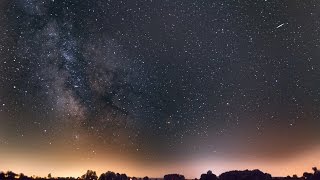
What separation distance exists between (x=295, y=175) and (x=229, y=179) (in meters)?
30.4

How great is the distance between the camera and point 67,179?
2643 inches

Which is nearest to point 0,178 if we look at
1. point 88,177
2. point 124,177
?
point 88,177

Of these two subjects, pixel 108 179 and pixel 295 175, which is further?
pixel 108 179

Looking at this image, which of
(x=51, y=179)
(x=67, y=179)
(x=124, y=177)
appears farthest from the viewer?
(x=124, y=177)

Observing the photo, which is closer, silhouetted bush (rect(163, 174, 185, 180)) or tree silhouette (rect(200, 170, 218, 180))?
tree silhouette (rect(200, 170, 218, 180))

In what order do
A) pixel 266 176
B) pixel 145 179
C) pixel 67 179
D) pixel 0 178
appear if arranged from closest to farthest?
pixel 0 178 < pixel 67 179 < pixel 266 176 < pixel 145 179

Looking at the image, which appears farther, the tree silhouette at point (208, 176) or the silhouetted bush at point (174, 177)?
the silhouetted bush at point (174, 177)

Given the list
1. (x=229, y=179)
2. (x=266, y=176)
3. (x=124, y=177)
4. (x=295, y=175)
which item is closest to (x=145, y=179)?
(x=124, y=177)

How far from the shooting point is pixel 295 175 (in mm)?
67438

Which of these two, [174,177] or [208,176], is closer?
[208,176]

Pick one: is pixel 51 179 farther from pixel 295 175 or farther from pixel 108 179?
pixel 295 175

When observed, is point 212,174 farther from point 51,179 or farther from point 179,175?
point 51,179

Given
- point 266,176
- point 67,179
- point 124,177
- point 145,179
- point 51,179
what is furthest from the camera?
point 145,179

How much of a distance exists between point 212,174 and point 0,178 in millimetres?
58690
